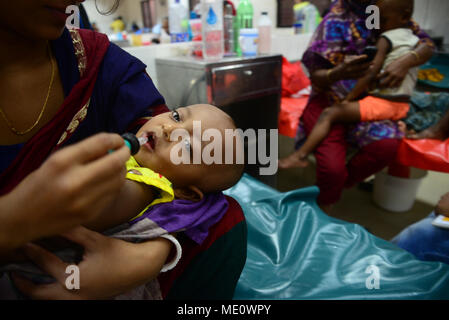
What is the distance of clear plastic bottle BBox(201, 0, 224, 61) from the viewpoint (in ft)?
4.90

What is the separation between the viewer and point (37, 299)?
385 mm

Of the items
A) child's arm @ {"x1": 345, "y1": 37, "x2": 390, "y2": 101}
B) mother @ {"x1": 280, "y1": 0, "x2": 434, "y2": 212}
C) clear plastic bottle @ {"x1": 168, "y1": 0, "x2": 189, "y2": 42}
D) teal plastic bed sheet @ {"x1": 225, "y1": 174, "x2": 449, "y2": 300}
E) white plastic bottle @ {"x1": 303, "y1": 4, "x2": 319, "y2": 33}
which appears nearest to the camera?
teal plastic bed sheet @ {"x1": 225, "y1": 174, "x2": 449, "y2": 300}

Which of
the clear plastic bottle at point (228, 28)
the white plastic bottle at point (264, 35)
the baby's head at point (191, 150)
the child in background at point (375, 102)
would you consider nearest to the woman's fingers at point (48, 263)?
the baby's head at point (191, 150)

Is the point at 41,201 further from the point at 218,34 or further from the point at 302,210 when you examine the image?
the point at 218,34

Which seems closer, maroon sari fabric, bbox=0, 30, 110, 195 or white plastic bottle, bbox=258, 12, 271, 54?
maroon sari fabric, bbox=0, 30, 110, 195

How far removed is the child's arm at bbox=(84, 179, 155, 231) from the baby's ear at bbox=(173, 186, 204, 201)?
9 cm

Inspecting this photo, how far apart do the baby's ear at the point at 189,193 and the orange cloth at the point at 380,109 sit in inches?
45.7

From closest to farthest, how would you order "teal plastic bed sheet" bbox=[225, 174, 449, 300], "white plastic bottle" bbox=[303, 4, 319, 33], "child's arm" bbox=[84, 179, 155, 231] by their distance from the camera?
"child's arm" bbox=[84, 179, 155, 231] < "teal plastic bed sheet" bbox=[225, 174, 449, 300] < "white plastic bottle" bbox=[303, 4, 319, 33]

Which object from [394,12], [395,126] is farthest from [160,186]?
[395,126]

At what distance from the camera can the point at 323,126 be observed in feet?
5.17

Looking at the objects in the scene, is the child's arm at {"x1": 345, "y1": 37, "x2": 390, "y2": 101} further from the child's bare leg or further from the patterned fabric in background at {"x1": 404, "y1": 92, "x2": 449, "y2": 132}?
the patterned fabric in background at {"x1": 404, "y1": 92, "x2": 449, "y2": 132}

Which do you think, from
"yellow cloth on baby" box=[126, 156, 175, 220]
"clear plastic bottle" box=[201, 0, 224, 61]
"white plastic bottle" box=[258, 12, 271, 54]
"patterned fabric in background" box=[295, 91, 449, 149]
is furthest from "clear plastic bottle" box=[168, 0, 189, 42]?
"yellow cloth on baby" box=[126, 156, 175, 220]

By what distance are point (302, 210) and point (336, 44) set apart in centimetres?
77

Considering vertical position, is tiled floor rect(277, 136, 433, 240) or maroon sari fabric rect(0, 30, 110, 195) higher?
maroon sari fabric rect(0, 30, 110, 195)
